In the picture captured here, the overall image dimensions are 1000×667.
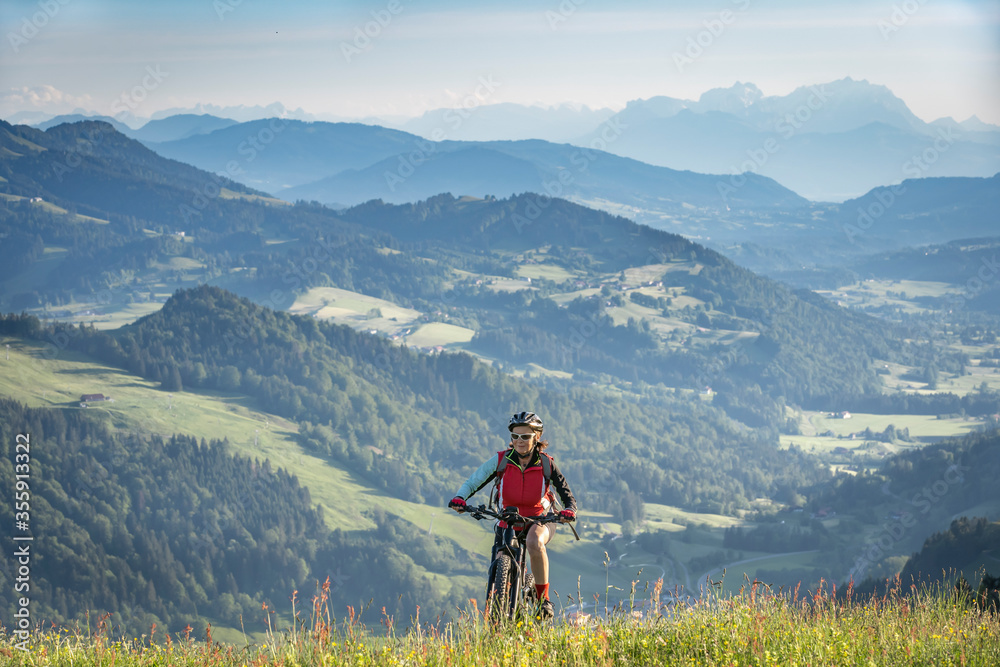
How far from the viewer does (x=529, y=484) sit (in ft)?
34.3

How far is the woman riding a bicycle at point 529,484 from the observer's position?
10.3 meters

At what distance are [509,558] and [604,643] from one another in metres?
2.47

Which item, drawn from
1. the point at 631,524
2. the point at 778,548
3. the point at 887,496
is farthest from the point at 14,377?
the point at 887,496

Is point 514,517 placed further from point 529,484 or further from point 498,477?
point 498,477

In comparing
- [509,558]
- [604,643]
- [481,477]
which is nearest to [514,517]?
[509,558]

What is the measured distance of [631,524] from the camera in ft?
615
